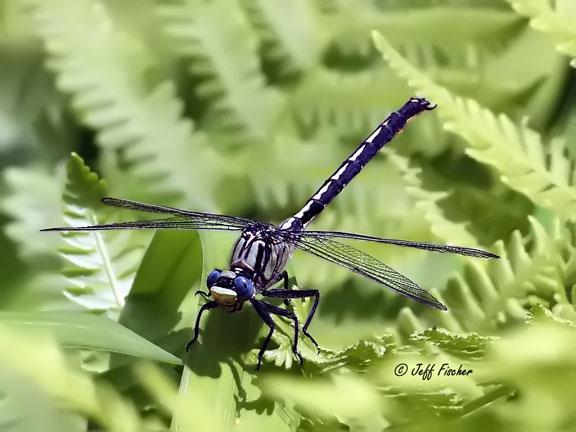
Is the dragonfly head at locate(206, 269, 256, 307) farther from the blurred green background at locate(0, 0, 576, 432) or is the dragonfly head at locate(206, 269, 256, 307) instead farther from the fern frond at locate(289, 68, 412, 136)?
the fern frond at locate(289, 68, 412, 136)

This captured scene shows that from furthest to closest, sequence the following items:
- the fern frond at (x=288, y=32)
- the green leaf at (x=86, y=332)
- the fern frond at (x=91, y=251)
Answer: the fern frond at (x=288, y=32) → the fern frond at (x=91, y=251) → the green leaf at (x=86, y=332)

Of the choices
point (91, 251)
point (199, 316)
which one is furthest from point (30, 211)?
point (199, 316)

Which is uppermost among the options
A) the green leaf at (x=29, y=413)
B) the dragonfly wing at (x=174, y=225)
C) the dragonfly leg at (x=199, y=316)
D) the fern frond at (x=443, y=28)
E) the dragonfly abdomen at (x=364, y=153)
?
the fern frond at (x=443, y=28)

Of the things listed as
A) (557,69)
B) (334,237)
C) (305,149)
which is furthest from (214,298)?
(557,69)

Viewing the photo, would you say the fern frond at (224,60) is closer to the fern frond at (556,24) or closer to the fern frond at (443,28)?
the fern frond at (443,28)

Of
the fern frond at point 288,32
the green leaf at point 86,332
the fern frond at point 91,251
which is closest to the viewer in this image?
the green leaf at point 86,332

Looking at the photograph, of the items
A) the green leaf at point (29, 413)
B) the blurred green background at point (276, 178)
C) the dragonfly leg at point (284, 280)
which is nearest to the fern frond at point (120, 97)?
the blurred green background at point (276, 178)

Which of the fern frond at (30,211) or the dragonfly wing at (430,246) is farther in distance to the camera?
the fern frond at (30,211)

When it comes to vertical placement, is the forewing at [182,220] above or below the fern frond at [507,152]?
below
